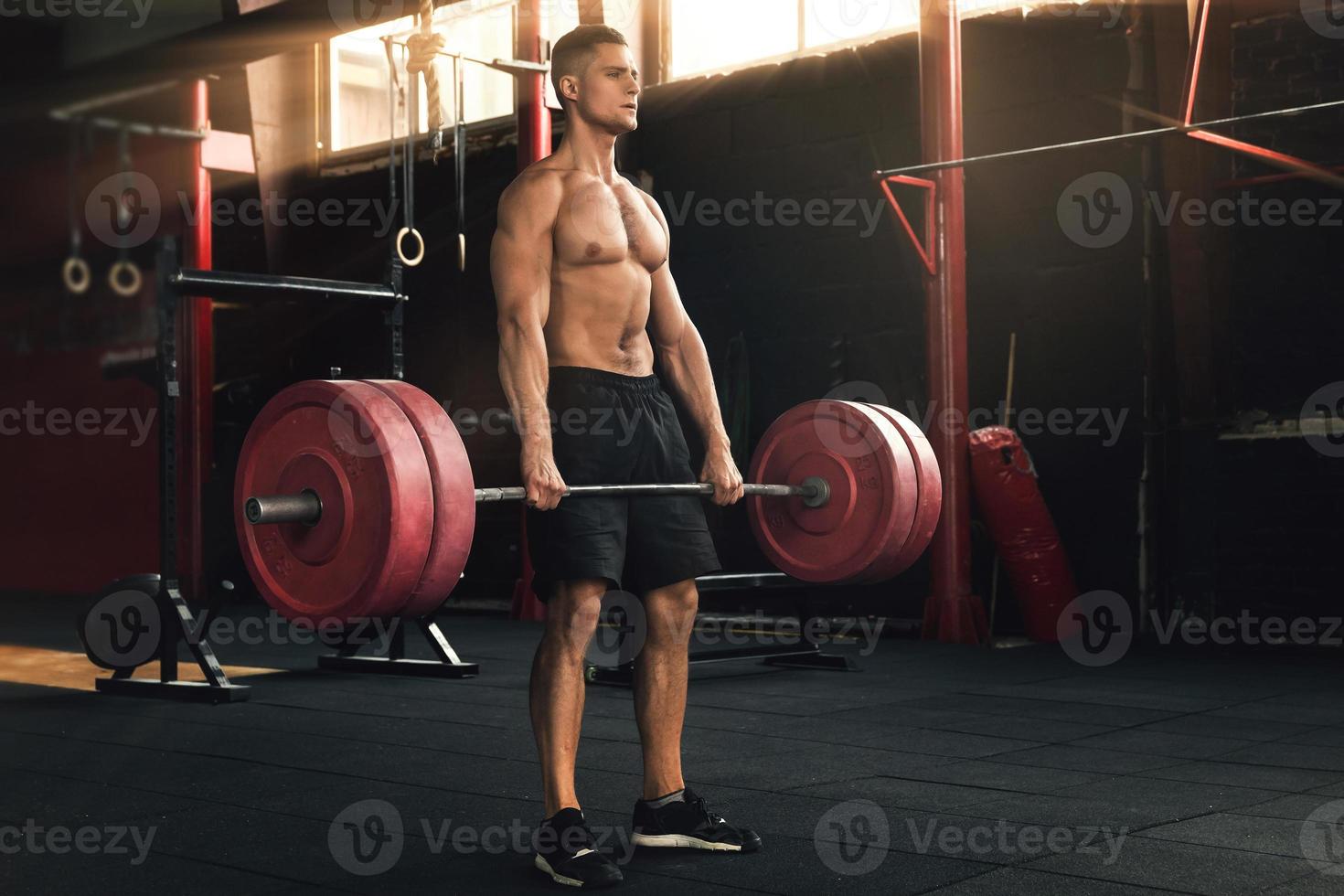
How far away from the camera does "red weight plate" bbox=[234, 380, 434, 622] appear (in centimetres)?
224

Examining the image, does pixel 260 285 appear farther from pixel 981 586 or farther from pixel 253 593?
pixel 253 593

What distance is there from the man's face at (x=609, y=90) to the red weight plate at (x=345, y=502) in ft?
1.97

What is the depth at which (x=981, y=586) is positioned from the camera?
5820 millimetres

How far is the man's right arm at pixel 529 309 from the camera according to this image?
233 centimetres

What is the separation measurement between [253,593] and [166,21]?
3271 millimetres

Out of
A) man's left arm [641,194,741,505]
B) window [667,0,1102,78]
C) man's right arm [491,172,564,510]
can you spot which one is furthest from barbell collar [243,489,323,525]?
window [667,0,1102,78]

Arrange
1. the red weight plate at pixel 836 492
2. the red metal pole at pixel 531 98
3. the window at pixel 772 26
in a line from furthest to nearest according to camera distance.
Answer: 1. the red metal pole at pixel 531 98
2. the window at pixel 772 26
3. the red weight plate at pixel 836 492

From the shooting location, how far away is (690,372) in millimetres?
2693

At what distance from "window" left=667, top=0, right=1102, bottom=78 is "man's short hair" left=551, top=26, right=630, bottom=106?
3752 mm

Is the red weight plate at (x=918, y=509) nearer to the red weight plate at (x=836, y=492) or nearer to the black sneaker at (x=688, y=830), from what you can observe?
the red weight plate at (x=836, y=492)

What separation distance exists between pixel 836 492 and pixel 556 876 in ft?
3.37

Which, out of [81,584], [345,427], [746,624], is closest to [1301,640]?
[746,624]

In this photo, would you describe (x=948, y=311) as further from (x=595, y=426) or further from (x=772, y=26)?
(x=595, y=426)

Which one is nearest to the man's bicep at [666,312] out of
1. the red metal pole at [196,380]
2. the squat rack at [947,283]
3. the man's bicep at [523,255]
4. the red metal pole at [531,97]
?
the man's bicep at [523,255]
